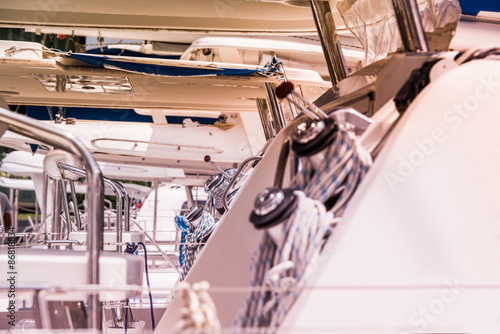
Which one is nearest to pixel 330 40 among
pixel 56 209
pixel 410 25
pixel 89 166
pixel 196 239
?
pixel 410 25

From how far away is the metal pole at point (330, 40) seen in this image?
8.48ft

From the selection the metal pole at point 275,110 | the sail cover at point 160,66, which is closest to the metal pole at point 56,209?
the sail cover at point 160,66

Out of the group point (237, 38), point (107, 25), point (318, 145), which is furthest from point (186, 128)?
point (318, 145)

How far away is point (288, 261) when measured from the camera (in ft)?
4.48

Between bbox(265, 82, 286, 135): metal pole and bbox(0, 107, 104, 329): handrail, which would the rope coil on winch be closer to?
bbox(0, 107, 104, 329): handrail

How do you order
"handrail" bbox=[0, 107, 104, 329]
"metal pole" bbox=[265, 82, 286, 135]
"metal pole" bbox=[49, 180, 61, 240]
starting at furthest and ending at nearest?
"metal pole" bbox=[265, 82, 286, 135] < "metal pole" bbox=[49, 180, 61, 240] < "handrail" bbox=[0, 107, 104, 329]

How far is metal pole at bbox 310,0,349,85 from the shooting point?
102 inches

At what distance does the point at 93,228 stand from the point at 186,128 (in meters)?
5.36

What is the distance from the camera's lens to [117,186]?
3260 mm

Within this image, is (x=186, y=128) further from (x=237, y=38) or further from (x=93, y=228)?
(x=93, y=228)

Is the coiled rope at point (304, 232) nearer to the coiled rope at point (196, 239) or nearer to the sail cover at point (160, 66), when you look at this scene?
the coiled rope at point (196, 239)

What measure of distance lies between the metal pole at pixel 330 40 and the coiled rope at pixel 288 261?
1.27m

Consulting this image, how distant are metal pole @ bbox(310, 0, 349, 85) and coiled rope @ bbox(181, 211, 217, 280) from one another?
40.3 inches

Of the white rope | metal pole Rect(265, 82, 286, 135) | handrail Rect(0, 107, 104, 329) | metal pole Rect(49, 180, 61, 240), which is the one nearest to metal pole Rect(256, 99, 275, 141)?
metal pole Rect(265, 82, 286, 135)
